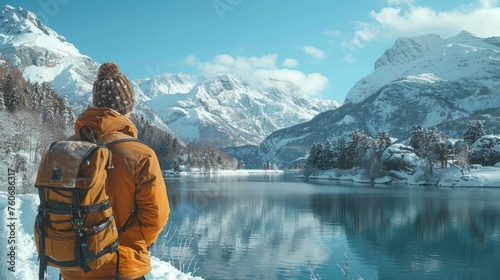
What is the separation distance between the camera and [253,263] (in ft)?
74.0

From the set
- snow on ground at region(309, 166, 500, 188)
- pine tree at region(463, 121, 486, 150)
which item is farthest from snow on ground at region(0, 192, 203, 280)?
pine tree at region(463, 121, 486, 150)

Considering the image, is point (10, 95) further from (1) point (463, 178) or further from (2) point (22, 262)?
(1) point (463, 178)

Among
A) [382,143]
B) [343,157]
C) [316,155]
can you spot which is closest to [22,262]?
[382,143]

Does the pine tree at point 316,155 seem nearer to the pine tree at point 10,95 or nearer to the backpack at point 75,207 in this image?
the pine tree at point 10,95

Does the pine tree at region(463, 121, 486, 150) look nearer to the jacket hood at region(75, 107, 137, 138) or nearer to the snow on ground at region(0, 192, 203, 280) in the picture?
the snow on ground at region(0, 192, 203, 280)

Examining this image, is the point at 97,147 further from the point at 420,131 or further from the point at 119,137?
the point at 420,131

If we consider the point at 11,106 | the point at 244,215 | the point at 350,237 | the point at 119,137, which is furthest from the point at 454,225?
the point at 11,106

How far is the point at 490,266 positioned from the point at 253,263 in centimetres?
1355

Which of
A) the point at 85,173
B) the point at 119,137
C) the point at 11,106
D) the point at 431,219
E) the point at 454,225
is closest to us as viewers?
the point at 85,173

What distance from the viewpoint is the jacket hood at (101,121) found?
3588 millimetres

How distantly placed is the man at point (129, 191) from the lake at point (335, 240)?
33.3ft

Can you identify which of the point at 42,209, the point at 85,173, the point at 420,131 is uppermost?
the point at 420,131

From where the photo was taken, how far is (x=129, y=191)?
351 cm

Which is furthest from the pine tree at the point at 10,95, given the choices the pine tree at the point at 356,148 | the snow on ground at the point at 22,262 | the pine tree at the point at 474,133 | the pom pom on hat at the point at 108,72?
the pine tree at the point at 474,133
